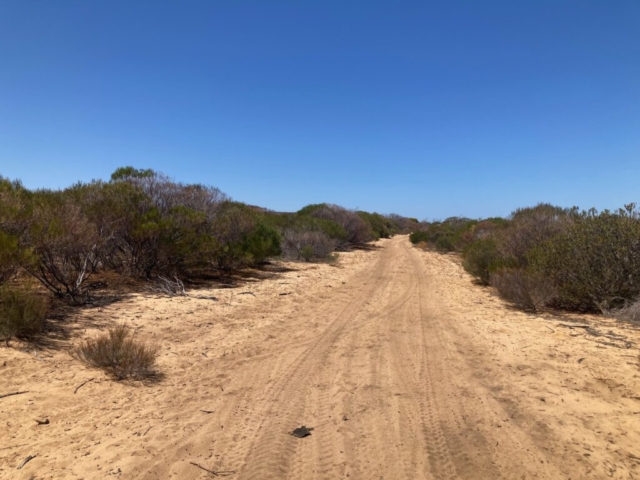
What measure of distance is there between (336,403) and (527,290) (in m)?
6.98

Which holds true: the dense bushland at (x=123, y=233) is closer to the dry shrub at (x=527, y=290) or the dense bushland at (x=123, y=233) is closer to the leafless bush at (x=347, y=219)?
the dry shrub at (x=527, y=290)

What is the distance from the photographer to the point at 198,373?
5.52 metres

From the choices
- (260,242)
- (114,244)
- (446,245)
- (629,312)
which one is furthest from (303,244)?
(629,312)

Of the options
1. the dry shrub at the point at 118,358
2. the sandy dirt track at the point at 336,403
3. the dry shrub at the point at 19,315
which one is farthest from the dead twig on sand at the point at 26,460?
the dry shrub at the point at 19,315

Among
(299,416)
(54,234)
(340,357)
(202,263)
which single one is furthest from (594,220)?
(54,234)

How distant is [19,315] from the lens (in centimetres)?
584

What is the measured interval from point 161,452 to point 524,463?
10.3 ft

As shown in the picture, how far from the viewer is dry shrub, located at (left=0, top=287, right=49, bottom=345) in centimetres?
568

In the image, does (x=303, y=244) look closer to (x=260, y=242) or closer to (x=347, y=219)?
(x=260, y=242)

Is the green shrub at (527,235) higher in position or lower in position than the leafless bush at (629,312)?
higher

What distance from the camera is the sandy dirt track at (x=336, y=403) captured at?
3.40 m

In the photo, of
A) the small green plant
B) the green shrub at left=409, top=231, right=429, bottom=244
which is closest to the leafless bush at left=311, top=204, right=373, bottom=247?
the green shrub at left=409, top=231, right=429, bottom=244

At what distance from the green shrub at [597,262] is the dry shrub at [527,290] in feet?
0.92

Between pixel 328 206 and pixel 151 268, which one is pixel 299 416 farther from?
pixel 328 206
